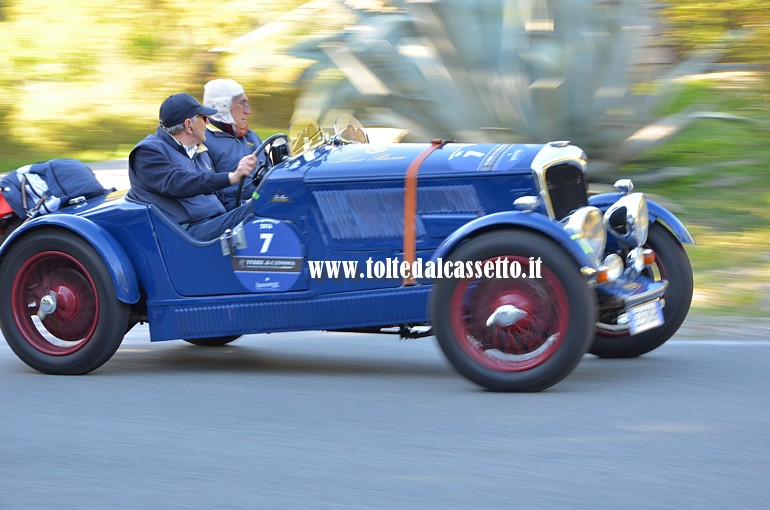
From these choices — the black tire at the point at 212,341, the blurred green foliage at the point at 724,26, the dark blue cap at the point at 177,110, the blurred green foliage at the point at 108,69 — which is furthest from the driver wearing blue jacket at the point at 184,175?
the blurred green foliage at the point at 108,69

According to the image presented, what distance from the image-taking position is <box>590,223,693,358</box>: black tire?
5.92 meters

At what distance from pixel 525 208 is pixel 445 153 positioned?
594mm

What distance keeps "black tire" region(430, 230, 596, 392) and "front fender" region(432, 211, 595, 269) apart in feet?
0.11

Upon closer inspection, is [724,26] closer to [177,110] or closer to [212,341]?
[212,341]

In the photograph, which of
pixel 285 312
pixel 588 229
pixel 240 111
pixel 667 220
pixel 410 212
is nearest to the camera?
pixel 588 229

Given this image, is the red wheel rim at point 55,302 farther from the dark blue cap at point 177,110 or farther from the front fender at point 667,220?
the front fender at point 667,220

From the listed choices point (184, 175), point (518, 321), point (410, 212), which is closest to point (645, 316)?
point (518, 321)

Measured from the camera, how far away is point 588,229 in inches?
211

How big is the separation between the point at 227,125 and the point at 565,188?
2.13 m

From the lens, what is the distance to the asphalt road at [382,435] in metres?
3.85

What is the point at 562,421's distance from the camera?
469 cm

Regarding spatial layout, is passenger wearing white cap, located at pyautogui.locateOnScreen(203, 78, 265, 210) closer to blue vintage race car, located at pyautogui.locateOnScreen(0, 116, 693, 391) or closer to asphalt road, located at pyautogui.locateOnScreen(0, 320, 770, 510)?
blue vintage race car, located at pyautogui.locateOnScreen(0, 116, 693, 391)

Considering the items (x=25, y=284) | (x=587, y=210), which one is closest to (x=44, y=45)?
(x=25, y=284)

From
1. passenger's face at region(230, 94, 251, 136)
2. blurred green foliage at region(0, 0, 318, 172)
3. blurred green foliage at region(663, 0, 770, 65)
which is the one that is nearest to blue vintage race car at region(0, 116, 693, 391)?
passenger's face at region(230, 94, 251, 136)
